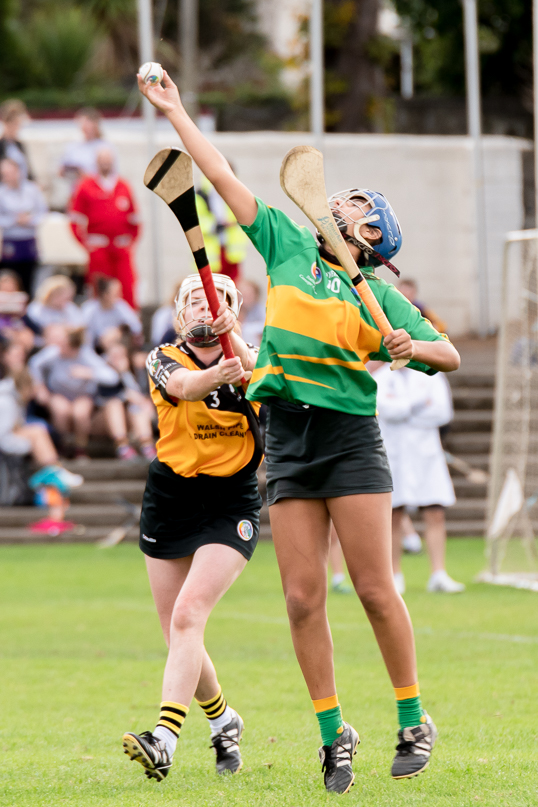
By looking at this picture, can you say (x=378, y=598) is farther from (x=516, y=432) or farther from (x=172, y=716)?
(x=516, y=432)

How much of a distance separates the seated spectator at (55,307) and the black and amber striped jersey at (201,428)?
11.4 m

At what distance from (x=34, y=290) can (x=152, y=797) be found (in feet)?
44.7

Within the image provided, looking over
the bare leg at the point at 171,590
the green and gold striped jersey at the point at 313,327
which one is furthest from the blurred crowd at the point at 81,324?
the green and gold striped jersey at the point at 313,327

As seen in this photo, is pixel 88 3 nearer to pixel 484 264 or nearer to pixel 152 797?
pixel 484 264

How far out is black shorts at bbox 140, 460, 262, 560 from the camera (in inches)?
202

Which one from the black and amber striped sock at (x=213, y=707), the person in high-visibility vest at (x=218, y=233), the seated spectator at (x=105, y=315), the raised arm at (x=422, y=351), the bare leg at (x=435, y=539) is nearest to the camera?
the raised arm at (x=422, y=351)

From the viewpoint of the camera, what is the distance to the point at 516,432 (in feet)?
39.2

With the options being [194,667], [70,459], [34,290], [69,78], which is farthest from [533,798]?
[69,78]

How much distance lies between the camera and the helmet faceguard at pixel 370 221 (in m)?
4.78

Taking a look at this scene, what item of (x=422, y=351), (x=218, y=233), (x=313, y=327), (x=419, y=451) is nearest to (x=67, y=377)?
(x=218, y=233)

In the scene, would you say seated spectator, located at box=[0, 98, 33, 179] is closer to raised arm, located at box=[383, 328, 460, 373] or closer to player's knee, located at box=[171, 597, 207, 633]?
player's knee, located at box=[171, 597, 207, 633]

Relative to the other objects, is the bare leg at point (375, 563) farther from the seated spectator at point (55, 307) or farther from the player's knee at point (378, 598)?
the seated spectator at point (55, 307)

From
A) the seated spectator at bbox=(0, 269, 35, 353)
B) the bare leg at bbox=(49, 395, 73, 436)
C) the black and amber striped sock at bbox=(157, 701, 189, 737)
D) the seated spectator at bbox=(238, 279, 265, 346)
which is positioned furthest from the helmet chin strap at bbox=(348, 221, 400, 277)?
the seated spectator at bbox=(0, 269, 35, 353)

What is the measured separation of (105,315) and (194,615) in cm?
1207
